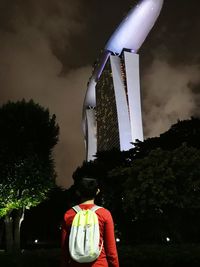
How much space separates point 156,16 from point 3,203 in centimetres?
7723

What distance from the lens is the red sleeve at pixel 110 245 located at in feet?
13.2

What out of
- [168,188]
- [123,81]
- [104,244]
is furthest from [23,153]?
[123,81]

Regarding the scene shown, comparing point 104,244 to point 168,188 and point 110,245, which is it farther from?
point 168,188

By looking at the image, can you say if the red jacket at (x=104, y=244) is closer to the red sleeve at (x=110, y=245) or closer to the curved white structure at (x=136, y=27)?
the red sleeve at (x=110, y=245)

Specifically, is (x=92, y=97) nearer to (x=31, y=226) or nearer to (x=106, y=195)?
(x=31, y=226)

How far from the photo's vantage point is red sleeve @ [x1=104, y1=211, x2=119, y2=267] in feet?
13.2

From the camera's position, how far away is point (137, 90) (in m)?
89.1

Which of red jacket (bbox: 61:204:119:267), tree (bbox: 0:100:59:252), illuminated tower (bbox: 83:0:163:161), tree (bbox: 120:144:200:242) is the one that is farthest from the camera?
illuminated tower (bbox: 83:0:163:161)

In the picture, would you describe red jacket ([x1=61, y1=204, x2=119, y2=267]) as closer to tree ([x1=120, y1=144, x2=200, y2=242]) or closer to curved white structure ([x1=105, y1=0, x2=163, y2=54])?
tree ([x1=120, y1=144, x2=200, y2=242])

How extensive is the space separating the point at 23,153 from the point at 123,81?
2650 inches

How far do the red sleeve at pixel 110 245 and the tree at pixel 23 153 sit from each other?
21.0m

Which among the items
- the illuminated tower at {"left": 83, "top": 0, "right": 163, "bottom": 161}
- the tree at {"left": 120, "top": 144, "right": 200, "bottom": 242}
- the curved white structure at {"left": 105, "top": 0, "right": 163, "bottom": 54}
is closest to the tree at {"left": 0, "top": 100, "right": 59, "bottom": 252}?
the tree at {"left": 120, "top": 144, "right": 200, "bottom": 242}

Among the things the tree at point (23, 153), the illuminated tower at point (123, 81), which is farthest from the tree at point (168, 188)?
the illuminated tower at point (123, 81)

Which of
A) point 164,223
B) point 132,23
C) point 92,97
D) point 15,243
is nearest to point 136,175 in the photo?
point 164,223
